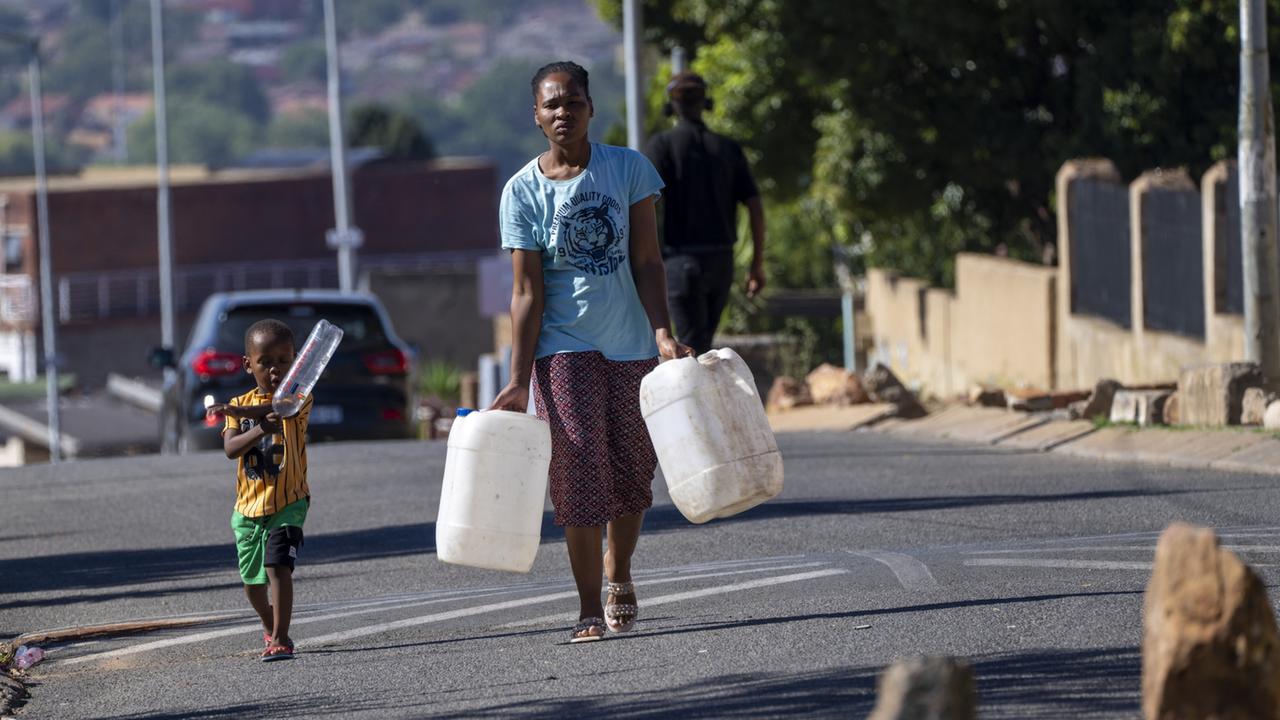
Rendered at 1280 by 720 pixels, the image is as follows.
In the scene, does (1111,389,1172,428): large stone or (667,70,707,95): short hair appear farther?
(1111,389,1172,428): large stone

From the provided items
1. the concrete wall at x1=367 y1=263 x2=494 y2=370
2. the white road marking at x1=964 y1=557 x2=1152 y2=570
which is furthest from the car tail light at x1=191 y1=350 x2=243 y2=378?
the concrete wall at x1=367 y1=263 x2=494 y2=370

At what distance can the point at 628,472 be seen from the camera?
7.37m

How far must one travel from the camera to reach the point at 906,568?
837 centimetres

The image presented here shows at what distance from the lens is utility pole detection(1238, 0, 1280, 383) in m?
13.9

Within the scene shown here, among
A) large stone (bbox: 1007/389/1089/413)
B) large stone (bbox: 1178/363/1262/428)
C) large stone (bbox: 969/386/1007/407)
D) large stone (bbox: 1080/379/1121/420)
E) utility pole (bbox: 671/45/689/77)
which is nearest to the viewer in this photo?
large stone (bbox: 1178/363/1262/428)

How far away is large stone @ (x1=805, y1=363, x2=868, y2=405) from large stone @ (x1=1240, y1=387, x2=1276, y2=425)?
246 inches

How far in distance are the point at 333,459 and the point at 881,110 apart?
30.6 feet

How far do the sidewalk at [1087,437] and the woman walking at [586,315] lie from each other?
15.3ft

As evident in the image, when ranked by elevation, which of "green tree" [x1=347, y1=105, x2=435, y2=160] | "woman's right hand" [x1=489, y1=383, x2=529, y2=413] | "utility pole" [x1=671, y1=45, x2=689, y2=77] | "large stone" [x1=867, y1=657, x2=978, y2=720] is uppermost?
"green tree" [x1=347, y1=105, x2=435, y2=160]

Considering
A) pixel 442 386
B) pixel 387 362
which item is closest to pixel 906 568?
pixel 387 362

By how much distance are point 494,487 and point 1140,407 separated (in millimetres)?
7440

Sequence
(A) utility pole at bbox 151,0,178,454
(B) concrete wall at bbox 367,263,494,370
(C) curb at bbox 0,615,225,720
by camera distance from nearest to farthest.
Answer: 1. (C) curb at bbox 0,615,225,720
2. (A) utility pole at bbox 151,0,178,454
3. (B) concrete wall at bbox 367,263,494,370

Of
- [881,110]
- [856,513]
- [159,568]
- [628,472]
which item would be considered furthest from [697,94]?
[881,110]

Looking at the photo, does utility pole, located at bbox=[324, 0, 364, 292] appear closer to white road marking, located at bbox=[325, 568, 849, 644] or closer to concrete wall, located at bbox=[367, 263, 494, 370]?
concrete wall, located at bbox=[367, 263, 494, 370]
